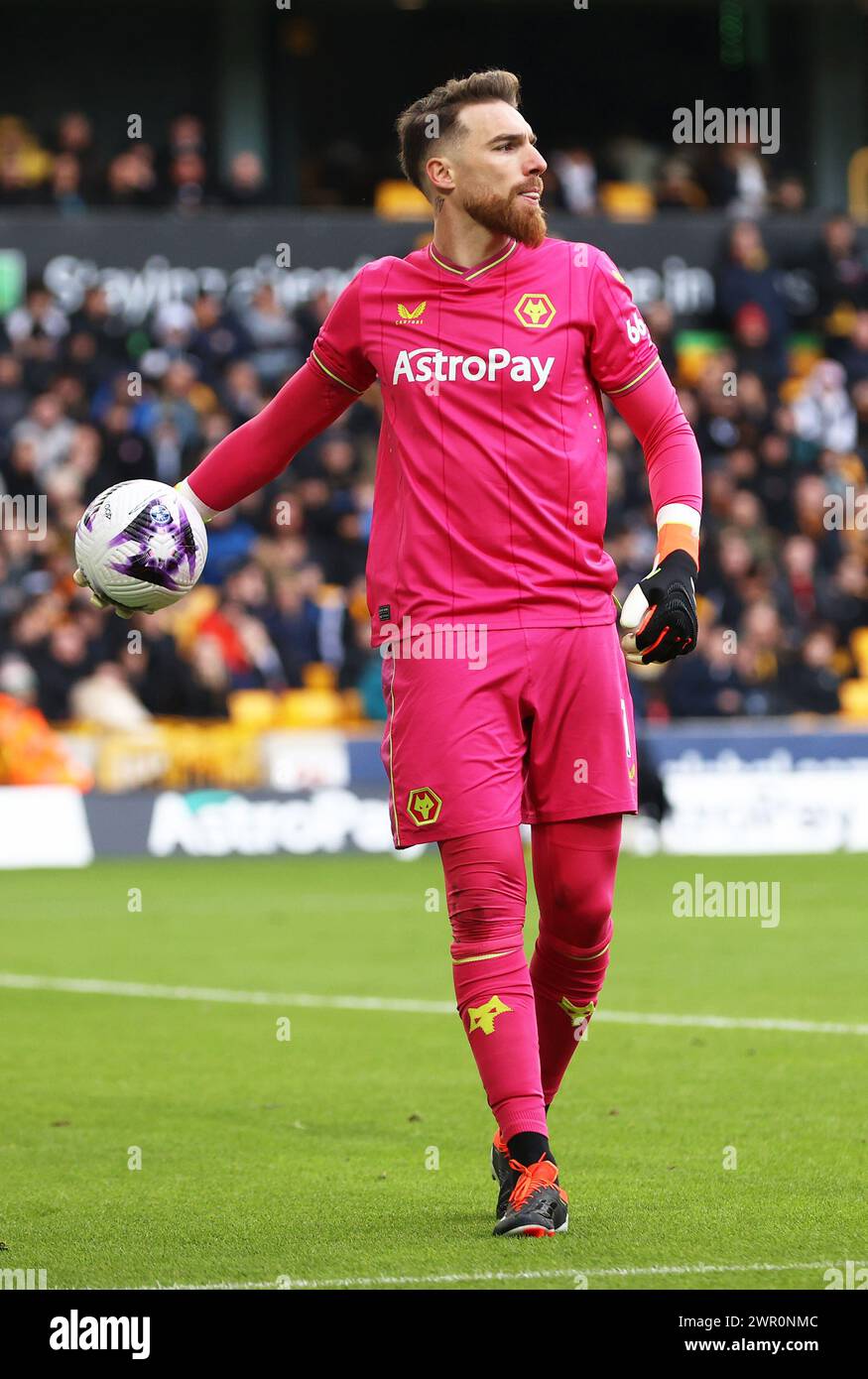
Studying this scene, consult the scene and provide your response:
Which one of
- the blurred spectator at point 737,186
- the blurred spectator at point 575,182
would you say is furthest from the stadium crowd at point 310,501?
the blurred spectator at point 575,182

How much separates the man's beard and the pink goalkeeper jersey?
59mm

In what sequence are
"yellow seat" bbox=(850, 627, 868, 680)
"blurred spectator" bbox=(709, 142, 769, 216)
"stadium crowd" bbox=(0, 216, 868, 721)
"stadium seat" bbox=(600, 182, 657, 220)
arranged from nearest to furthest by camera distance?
"stadium crowd" bbox=(0, 216, 868, 721) → "yellow seat" bbox=(850, 627, 868, 680) → "blurred spectator" bbox=(709, 142, 769, 216) → "stadium seat" bbox=(600, 182, 657, 220)

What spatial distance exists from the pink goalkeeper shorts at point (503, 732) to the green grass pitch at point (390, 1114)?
95 centimetres

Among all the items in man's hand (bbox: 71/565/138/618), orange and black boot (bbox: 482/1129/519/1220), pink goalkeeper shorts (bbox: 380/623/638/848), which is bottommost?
orange and black boot (bbox: 482/1129/519/1220)

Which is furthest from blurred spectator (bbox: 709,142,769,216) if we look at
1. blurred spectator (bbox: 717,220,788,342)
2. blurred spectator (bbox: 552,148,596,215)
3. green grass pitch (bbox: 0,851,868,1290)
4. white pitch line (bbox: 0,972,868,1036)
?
white pitch line (bbox: 0,972,868,1036)

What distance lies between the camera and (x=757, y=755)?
1894 centimetres

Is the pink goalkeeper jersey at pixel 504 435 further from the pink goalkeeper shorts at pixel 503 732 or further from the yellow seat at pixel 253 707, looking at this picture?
the yellow seat at pixel 253 707

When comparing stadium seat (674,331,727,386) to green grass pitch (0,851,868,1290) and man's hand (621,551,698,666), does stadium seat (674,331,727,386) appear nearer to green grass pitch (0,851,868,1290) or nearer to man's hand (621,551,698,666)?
green grass pitch (0,851,868,1290)

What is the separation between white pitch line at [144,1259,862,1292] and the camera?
4.74m

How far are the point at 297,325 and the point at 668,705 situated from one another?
522 cm

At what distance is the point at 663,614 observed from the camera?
17.2ft

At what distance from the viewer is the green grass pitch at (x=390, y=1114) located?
202 inches

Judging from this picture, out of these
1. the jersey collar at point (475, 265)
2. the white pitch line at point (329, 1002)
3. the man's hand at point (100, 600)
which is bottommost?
the white pitch line at point (329, 1002)
